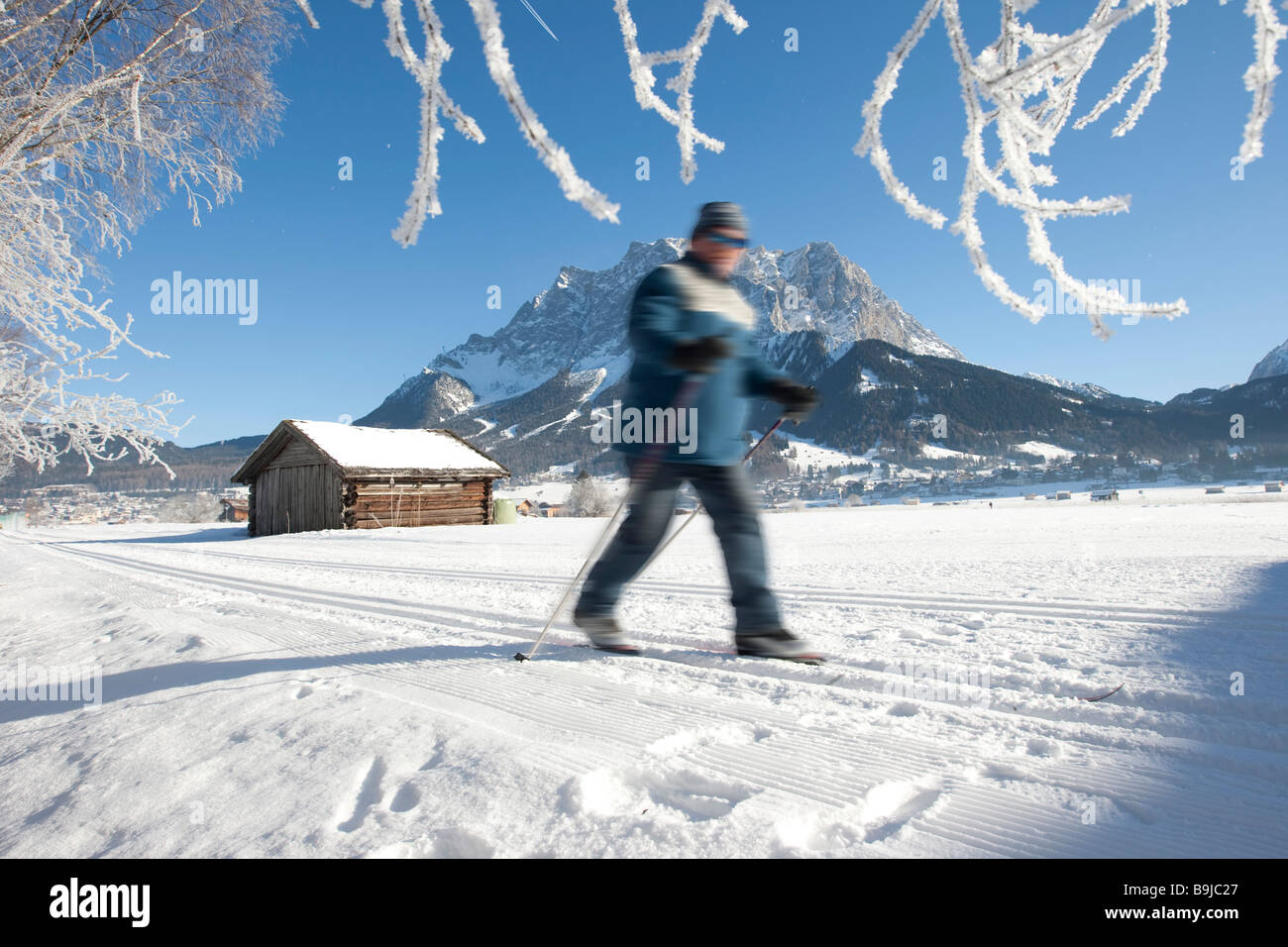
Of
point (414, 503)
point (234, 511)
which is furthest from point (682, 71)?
point (234, 511)

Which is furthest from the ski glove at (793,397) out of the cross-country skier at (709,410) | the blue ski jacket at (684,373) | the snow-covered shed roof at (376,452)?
the snow-covered shed roof at (376,452)

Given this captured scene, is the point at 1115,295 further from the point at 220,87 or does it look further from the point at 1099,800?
the point at 220,87

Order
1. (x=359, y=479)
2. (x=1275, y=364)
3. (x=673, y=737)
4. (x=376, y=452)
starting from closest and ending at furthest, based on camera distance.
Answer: (x=673, y=737), (x=359, y=479), (x=376, y=452), (x=1275, y=364)

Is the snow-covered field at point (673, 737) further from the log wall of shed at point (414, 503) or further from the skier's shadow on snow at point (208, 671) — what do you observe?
the log wall of shed at point (414, 503)

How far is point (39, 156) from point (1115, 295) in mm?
4983

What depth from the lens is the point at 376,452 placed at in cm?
1841

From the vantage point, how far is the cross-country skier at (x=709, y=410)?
221 centimetres

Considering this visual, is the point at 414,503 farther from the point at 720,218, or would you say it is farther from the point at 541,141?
the point at 541,141

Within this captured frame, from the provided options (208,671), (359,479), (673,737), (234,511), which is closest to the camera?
(673,737)

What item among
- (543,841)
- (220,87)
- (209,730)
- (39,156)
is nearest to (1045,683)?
(543,841)

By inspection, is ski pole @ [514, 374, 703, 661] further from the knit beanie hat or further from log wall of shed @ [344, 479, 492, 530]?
log wall of shed @ [344, 479, 492, 530]

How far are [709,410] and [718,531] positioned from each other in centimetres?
49

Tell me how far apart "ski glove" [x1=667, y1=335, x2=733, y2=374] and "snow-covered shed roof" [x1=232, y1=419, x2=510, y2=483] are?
16.6 m

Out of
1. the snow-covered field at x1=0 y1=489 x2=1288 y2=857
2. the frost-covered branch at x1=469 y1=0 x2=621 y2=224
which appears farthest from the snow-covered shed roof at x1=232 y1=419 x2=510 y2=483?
the frost-covered branch at x1=469 y1=0 x2=621 y2=224
